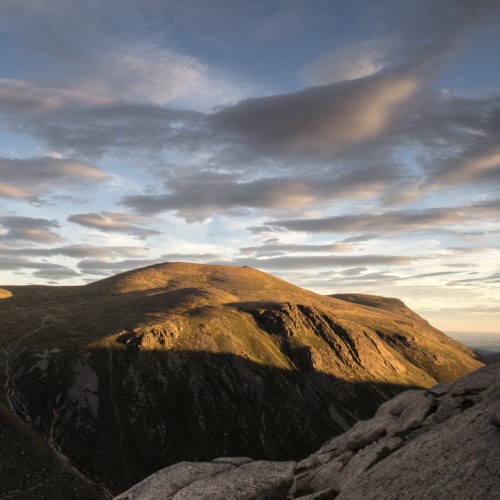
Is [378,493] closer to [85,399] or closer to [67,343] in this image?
[85,399]

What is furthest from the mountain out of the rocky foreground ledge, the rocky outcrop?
the rocky foreground ledge

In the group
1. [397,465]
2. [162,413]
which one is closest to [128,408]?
[162,413]

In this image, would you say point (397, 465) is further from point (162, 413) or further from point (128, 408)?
point (128, 408)

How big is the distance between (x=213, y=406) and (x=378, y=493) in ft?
Answer: 508

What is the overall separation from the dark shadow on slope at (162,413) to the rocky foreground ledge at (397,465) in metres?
96.1

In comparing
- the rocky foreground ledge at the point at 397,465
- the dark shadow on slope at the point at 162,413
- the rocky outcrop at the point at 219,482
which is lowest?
the dark shadow on slope at the point at 162,413

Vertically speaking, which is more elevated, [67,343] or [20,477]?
[67,343]

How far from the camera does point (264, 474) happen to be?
3838 cm

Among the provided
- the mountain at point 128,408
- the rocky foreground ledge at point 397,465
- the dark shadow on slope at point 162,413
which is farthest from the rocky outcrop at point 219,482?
the dark shadow on slope at point 162,413

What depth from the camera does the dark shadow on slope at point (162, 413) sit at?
133250 mm

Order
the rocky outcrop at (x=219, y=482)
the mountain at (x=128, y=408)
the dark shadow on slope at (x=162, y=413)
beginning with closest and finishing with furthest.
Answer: the rocky outcrop at (x=219, y=482), the mountain at (x=128, y=408), the dark shadow on slope at (x=162, y=413)

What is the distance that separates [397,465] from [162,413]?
144683 millimetres

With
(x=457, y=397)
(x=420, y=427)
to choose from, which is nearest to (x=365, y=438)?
(x=420, y=427)

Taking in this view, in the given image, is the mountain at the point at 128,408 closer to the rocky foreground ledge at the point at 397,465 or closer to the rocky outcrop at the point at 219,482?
the rocky outcrop at the point at 219,482
